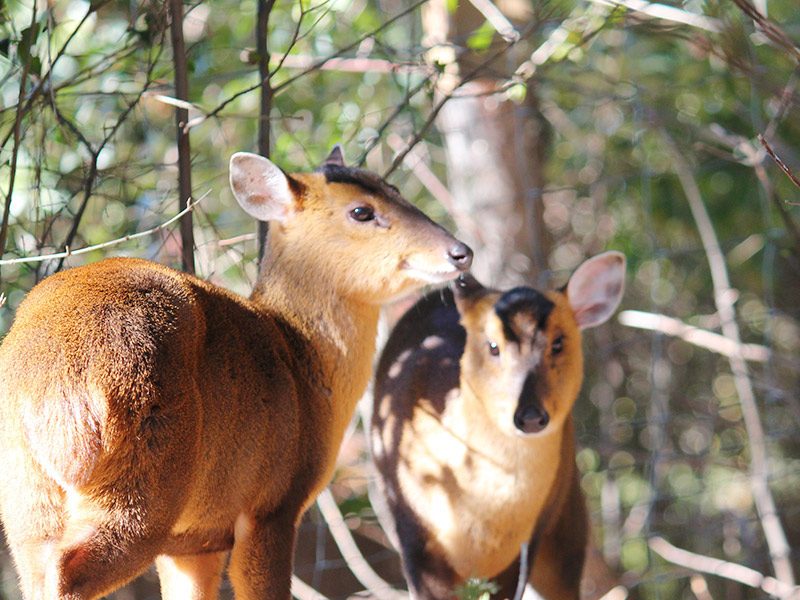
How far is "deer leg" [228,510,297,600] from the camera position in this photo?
237 cm

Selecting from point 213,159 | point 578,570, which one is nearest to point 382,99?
point 213,159

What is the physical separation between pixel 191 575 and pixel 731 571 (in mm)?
2433

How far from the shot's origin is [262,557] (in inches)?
93.4

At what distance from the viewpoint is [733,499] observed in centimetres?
609

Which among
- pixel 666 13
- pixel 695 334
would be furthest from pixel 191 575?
pixel 695 334

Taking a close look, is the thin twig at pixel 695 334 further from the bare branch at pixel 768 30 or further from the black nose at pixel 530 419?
the bare branch at pixel 768 30

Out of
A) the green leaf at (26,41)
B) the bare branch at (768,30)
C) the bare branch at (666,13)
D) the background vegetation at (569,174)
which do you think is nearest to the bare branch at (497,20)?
the background vegetation at (569,174)

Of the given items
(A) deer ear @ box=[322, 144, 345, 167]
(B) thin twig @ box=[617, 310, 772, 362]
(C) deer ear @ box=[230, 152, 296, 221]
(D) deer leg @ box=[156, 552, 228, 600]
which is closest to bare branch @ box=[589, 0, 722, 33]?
(A) deer ear @ box=[322, 144, 345, 167]

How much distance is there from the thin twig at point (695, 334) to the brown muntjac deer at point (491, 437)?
3.40ft

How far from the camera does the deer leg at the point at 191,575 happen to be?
101 inches

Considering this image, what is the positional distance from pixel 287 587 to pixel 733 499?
13.9 ft

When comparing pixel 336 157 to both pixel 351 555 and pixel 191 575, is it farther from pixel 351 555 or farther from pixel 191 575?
pixel 351 555

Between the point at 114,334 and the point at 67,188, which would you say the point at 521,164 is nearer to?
the point at 67,188

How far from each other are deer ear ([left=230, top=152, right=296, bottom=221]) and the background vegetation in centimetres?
21
